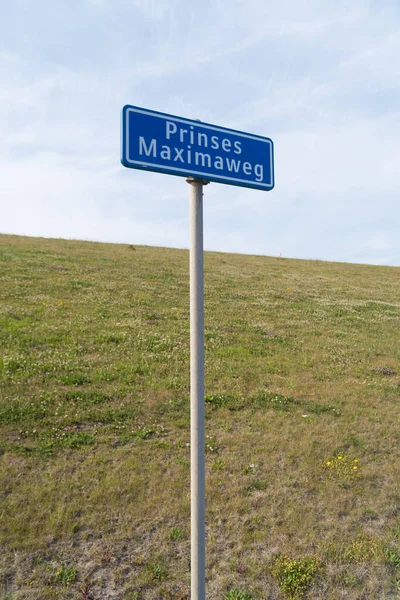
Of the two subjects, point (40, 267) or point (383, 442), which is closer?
point (383, 442)

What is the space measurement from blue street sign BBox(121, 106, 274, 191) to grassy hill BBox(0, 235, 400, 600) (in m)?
5.19

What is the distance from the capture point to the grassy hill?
6.09m

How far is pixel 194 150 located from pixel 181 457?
6589 mm

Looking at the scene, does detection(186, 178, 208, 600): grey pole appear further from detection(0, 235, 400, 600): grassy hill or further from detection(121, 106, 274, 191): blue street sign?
detection(0, 235, 400, 600): grassy hill

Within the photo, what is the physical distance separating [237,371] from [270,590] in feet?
25.5

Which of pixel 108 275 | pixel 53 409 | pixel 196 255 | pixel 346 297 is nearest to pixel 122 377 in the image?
pixel 53 409

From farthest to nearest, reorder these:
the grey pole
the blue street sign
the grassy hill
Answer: the grassy hill
the grey pole
the blue street sign

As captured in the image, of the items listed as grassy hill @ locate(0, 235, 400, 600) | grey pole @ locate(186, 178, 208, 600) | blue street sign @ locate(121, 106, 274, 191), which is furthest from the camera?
grassy hill @ locate(0, 235, 400, 600)

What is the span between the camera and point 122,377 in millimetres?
12047

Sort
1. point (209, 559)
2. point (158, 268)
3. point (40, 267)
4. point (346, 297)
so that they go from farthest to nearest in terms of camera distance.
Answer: point (158, 268) < point (346, 297) < point (40, 267) < point (209, 559)

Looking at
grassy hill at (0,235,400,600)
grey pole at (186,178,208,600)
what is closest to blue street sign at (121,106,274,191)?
grey pole at (186,178,208,600)

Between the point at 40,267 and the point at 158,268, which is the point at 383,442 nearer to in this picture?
the point at 40,267

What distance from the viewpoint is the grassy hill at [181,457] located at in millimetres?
6090

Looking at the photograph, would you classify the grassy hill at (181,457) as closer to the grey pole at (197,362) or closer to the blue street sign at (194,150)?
the grey pole at (197,362)
